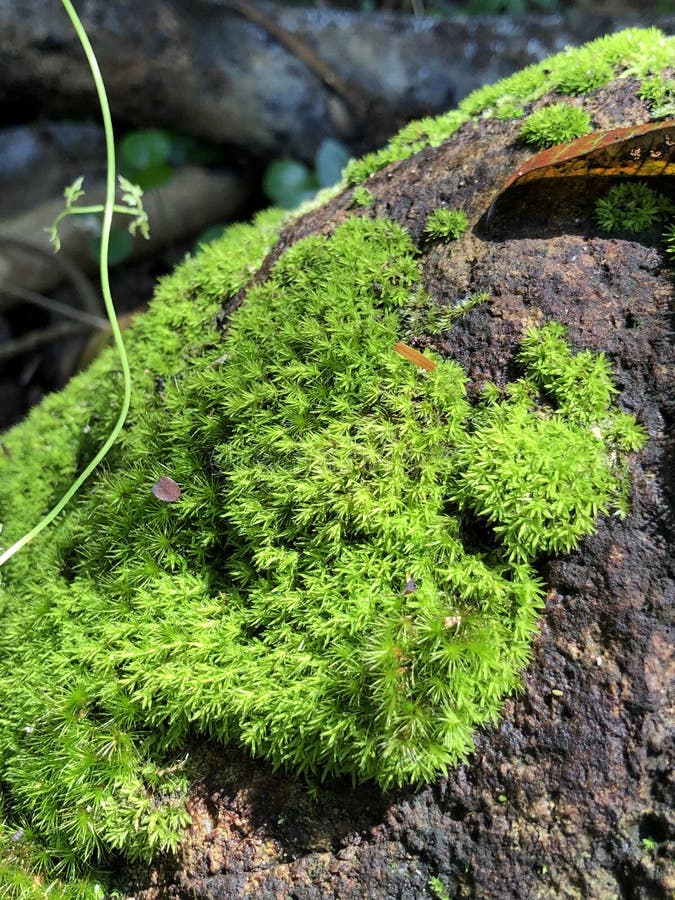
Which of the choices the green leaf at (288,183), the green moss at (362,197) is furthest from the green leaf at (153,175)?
the green moss at (362,197)

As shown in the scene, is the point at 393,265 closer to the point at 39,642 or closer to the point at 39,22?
the point at 39,642

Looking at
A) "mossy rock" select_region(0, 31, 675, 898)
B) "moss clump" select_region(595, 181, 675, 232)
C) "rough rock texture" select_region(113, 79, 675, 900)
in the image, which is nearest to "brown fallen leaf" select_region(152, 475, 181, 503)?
"mossy rock" select_region(0, 31, 675, 898)

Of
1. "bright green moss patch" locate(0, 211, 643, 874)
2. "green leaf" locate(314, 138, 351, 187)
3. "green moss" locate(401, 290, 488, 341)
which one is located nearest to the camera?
"bright green moss patch" locate(0, 211, 643, 874)

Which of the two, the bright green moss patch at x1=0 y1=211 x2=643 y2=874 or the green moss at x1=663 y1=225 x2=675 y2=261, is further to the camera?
A: the green moss at x1=663 y1=225 x2=675 y2=261

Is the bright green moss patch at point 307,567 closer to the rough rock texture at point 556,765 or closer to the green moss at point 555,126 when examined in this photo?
the rough rock texture at point 556,765

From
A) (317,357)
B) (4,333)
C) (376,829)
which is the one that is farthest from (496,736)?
(4,333)

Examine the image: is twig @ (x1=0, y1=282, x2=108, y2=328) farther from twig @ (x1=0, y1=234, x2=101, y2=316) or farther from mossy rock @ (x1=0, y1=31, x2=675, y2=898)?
mossy rock @ (x1=0, y1=31, x2=675, y2=898)
